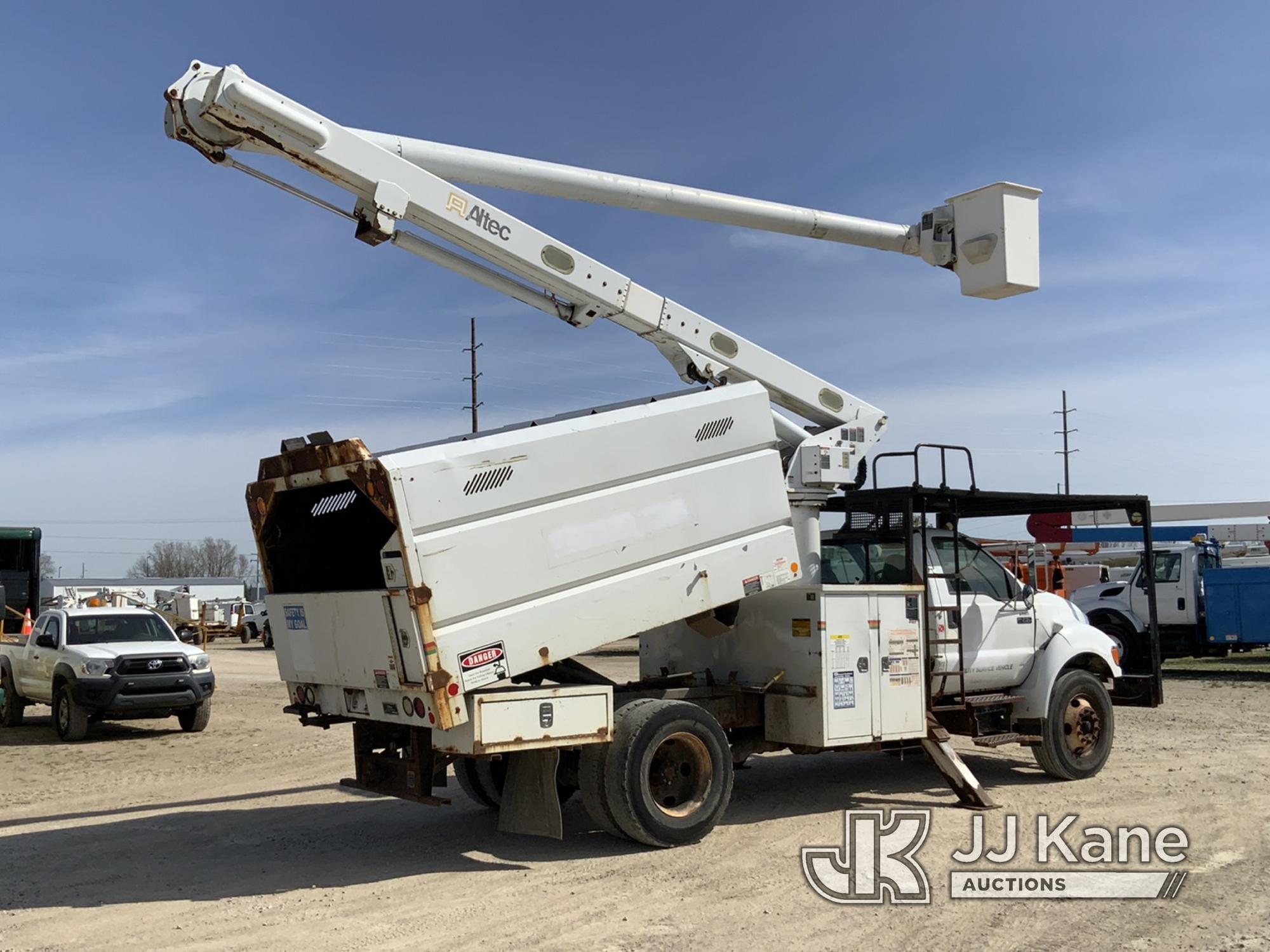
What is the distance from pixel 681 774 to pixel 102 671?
10.0 metres

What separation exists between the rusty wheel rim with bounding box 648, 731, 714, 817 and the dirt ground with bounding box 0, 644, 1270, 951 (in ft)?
1.08

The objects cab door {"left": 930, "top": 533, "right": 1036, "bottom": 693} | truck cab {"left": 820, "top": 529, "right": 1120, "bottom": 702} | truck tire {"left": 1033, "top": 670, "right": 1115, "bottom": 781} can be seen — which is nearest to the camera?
truck cab {"left": 820, "top": 529, "right": 1120, "bottom": 702}

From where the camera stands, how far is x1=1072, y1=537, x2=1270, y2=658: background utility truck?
899 inches

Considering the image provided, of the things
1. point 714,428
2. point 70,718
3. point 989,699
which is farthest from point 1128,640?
point 70,718

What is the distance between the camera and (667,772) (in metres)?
8.11

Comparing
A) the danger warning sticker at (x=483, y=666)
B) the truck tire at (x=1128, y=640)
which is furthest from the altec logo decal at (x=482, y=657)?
the truck tire at (x=1128, y=640)

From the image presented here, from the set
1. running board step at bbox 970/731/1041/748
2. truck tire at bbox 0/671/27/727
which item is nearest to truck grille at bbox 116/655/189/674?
truck tire at bbox 0/671/27/727

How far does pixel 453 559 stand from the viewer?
23.0 feet

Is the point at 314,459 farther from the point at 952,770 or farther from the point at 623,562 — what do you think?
the point at 952,770

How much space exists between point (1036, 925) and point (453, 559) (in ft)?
12.5

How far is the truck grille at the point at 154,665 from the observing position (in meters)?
15.3

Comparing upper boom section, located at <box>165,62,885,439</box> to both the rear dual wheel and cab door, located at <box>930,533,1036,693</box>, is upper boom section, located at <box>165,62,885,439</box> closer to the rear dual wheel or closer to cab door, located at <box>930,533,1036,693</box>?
cab door, located at <box>930,533,1036,693</box>

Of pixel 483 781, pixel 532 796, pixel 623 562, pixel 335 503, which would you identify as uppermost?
pixel 335 503

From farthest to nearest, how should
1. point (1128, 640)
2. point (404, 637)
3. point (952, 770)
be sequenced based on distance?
1. point (1128, 640)
2. point (952, 770)
3. point (404, 637)
